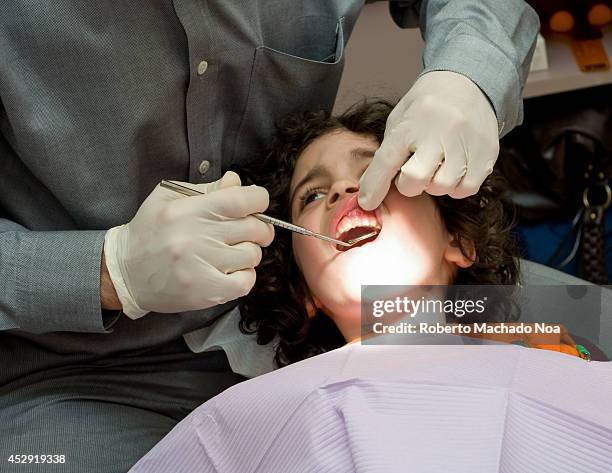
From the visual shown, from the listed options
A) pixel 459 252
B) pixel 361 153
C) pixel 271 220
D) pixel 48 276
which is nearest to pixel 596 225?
pixel 459 252

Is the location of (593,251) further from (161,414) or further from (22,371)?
(22,371)

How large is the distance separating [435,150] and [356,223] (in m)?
0.19

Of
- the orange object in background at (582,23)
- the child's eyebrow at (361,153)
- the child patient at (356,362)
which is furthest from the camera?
the orange object in background at (582,23)

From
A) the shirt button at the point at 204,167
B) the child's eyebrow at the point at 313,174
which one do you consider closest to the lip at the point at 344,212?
→ the child's eyebrow at the point at 313,174

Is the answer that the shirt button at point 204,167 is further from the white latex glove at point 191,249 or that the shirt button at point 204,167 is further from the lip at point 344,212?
the lip at point 344,212

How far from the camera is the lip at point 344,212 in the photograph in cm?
146

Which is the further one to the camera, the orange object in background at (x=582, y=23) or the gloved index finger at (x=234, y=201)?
the orange object in background at (x=582, y=23)

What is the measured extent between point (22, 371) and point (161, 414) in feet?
0.95

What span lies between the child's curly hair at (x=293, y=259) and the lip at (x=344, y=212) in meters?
0.20

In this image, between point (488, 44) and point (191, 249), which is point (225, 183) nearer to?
point (191, 249)

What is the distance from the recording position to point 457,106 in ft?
4.65

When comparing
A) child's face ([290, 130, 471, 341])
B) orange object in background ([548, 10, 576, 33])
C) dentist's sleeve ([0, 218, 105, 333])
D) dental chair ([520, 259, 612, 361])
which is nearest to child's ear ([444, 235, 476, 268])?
child's face ([290, 130, 471, 341])

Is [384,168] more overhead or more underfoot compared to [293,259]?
more overhead

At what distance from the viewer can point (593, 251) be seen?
2.42 metres
